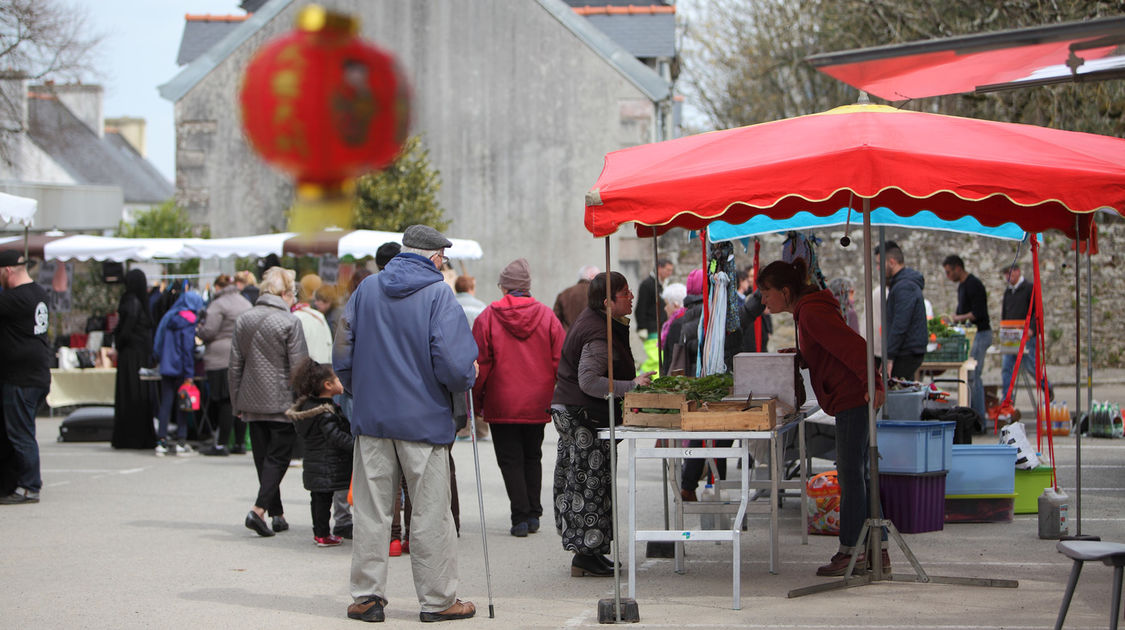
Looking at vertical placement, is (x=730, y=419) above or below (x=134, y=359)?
below

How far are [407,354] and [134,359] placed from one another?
28.5ft

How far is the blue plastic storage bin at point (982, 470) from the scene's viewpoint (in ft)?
28.0

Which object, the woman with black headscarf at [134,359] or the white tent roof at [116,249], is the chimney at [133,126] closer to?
the woman with black headscarf at [134,359]

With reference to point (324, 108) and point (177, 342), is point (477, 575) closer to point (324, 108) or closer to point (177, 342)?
point (324, 108)

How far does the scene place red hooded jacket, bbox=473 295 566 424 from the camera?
8141mm

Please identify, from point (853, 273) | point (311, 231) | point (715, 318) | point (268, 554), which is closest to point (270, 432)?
point (268, 554)

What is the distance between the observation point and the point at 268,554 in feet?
25.7

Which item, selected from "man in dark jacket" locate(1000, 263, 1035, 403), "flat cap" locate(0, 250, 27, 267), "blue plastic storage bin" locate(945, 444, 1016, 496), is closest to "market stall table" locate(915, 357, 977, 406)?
"man in dark jacket" locate(1000, 263, 1035, 403)

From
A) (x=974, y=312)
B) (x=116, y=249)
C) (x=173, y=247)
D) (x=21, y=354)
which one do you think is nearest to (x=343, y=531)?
(x=21, y=354)

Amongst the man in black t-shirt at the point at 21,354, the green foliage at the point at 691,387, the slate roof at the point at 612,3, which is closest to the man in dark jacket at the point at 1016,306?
the green foliage at the point at 691,387

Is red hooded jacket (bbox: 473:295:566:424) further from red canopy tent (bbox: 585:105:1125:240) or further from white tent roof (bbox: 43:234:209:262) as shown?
white tent roof (bbox: 43:234:209:262)

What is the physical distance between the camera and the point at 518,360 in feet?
26.8

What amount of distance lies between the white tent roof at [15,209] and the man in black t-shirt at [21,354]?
2.43ft

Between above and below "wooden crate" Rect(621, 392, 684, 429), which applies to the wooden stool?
below
